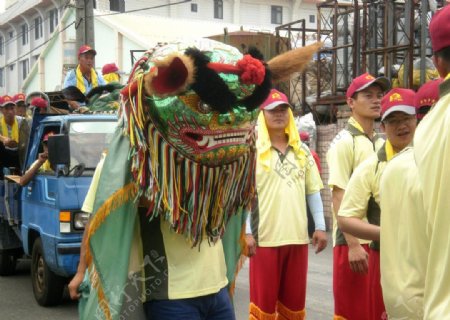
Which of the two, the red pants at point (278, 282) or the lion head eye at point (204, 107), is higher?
the lion head eye at point (204, 107)

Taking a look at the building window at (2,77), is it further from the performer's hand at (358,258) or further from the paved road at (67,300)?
the performer's hand at (358,258)

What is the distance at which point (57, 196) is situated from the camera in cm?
676

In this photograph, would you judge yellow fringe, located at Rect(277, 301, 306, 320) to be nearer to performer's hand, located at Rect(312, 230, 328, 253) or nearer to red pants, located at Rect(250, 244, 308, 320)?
red pants, located at Rect(250, 244, 308, 320)

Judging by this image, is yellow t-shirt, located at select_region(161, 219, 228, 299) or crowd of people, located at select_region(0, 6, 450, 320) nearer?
crowd of people, located at select_region(0, 6, 450, 320)

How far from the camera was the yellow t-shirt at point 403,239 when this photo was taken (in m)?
2.43

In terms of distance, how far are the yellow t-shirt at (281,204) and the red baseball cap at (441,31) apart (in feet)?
10.1

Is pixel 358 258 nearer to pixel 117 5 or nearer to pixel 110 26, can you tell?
pixel 110 26

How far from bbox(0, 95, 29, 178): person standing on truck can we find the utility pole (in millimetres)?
4896

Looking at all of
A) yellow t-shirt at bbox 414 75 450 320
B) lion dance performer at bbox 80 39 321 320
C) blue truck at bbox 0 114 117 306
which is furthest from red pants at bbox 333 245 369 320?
yellow t-shirt at bbox 414 75 450 320

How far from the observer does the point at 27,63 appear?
45.4m

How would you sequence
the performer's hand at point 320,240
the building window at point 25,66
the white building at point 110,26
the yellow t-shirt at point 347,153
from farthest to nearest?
1. the building window at point 25,66
2. the white building at point 110,26
3. the performer's hand at point 320,240
4. the yellow t-shirt at point 347,153

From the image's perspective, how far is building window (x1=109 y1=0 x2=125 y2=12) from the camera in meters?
37.6

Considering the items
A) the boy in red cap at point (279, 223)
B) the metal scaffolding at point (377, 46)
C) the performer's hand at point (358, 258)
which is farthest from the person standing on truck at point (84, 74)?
the performer's hand at point (358, 258)

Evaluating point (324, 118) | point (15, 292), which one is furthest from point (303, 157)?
point (324, 118)
